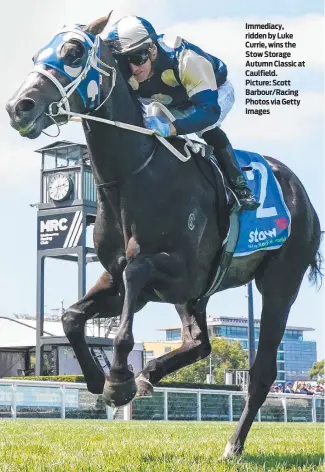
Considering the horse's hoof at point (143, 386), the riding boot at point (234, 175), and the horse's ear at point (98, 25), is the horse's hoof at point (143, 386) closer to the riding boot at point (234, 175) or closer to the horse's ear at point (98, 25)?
the riding boot at point (234, 175)

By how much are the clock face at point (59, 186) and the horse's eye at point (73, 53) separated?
128 ft

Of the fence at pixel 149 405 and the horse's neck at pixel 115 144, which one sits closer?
the horse's neck at pixel 115 144

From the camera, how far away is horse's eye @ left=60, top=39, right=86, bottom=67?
17.5 ft

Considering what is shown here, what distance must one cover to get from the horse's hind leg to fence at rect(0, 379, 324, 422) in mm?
7530

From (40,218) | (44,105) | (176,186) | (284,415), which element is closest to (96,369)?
(176,186)

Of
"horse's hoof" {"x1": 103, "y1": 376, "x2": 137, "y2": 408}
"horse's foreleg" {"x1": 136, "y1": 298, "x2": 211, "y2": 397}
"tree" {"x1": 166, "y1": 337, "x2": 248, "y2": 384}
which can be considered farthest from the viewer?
"tree" {"x1": 166, "y1": 337, "x2": 248, "y2": 384}

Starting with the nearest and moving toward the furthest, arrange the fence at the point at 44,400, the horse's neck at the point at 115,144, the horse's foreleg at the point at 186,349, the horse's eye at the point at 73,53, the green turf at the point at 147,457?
the green turf at the point at 147,457 < the horse's eye at the point at 73,53 < the horse's neck at the point at 115,144 < the horse's foreleg at the point at 186,349 < the fence at the point at 44,400

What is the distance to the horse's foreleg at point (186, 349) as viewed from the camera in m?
6.08

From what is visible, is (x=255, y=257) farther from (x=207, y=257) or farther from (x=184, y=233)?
(x=184, y=233)

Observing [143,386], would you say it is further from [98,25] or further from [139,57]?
[98,25]

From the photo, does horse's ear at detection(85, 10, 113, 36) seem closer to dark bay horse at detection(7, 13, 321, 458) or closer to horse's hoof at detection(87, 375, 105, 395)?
dark bay horse at detection(7, 13, 321, 458)

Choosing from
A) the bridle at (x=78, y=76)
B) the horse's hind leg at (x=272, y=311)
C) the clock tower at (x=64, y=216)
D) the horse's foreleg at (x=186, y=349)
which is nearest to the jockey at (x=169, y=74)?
the bridle at (x=78, y=76)

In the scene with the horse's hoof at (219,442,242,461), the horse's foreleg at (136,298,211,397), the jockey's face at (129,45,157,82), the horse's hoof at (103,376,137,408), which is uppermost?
the jockey's face at (129,45,157,82)

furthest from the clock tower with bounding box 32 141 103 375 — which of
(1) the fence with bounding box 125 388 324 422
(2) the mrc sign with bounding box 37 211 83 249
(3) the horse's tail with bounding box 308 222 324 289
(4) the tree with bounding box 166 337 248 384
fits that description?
(4) the tree with bounding box 166 337 248 384
